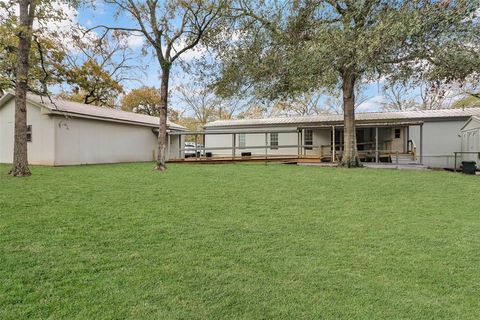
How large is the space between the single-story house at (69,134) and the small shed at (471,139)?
1840 centimetres

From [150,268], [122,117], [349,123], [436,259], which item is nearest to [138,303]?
[150,268]

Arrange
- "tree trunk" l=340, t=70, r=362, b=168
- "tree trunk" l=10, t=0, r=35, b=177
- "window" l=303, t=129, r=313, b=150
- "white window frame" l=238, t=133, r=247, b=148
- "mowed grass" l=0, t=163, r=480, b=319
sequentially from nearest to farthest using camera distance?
"mowed grass" l=0, t=163, r=480, b=319 → "tree trunk" l=10, t=0, r=35, b=177 → "tree trunk" l=340, t=70, r=362, b=168 → "window" l=303, t=129, r=313, b=150 → "white window frame" l=238, t=133, r=247, b=148

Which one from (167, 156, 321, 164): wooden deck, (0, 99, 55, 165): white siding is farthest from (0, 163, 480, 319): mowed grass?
(167, 156, 321, 164): wooden deck

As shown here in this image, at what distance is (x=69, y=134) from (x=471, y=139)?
66.8 feet

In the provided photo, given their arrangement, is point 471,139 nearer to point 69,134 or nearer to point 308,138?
point 308,138

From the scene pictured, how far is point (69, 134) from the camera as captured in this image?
47.3ft

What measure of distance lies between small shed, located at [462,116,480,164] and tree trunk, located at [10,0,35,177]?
63.9 ft

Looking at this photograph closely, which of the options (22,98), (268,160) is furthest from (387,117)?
(22,98)

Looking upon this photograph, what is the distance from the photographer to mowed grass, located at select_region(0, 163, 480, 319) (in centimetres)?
255

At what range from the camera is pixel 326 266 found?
336 centimetres

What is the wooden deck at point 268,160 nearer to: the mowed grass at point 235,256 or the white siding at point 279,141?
the white siding at point 279,141

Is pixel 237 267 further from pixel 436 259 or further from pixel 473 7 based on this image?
pixel 473 7

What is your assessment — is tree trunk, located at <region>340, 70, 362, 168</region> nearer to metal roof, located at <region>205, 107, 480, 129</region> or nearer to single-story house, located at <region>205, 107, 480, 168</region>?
single-story house, located at <region>205, 107, 480, 168</region>

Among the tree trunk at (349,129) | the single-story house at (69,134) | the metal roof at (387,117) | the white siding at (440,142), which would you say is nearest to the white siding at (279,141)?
the metal roof at (387,117)
